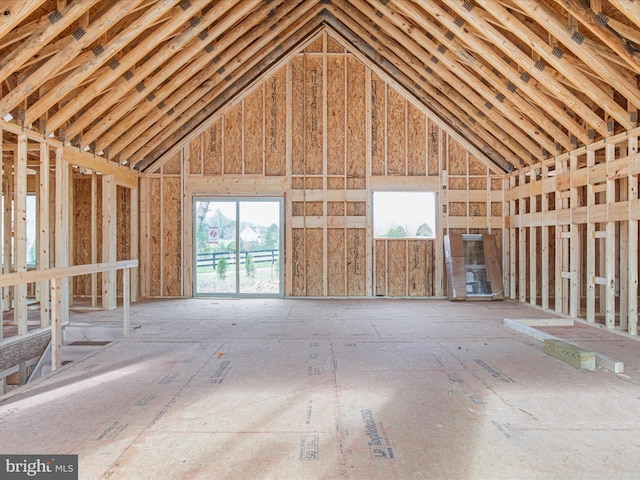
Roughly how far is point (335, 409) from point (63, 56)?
18.1 ft

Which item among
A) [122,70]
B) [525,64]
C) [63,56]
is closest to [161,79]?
[122,70]

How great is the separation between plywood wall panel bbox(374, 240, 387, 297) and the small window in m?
0.25

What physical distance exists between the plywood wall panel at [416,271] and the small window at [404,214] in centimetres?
35

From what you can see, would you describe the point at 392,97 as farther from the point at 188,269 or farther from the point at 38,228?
the point at 38,228

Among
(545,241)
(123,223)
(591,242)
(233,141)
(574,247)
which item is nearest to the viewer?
(591,242)

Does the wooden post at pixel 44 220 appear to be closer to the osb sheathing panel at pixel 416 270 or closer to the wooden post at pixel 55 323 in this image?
the wooden post at pixel 55 323

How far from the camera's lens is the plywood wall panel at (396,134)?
35.8 feet

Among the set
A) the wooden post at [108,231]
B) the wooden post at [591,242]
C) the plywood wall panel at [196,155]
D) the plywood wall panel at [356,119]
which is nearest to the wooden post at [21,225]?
the wooden post at [108,231]

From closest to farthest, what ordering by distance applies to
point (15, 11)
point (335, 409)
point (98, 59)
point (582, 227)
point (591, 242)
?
1. point (335, 409)
2. point (15, 11)
3. point (98, 59)
4. point (591, 242)
5. point (582, 227)

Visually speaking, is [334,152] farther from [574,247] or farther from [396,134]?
[574,247]

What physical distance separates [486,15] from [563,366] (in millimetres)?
5065

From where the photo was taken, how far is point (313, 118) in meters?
10.9

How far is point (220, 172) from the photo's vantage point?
35.7 ft

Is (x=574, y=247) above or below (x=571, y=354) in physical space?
above
